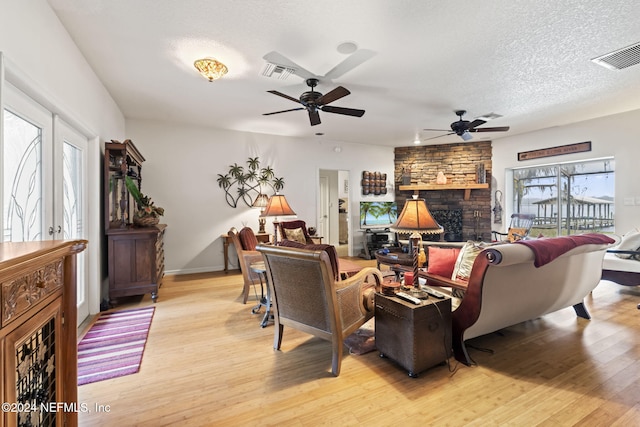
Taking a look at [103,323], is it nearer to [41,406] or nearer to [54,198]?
[54,198]

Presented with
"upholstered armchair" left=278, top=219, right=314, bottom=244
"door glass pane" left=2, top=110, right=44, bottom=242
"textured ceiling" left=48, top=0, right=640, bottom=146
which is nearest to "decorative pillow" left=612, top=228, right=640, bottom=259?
"textured ceiling" left=48, top=0, right=640, bottom=146

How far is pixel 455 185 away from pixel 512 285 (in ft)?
16.0

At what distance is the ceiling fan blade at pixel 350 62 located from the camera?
2739mm

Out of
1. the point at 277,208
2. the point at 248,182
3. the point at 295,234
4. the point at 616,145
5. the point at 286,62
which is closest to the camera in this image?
the point at 286,62

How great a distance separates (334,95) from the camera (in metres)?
3.08

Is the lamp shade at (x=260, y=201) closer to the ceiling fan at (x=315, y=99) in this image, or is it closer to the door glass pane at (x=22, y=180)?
the ceiling fan at (x=315, y=99)

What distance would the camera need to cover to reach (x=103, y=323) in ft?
9.65

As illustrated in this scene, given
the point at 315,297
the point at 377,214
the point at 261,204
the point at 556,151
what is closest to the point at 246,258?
the point at 315,297

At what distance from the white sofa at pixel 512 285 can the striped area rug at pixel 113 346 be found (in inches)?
98.5

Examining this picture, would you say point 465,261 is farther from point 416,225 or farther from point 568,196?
point 568,196

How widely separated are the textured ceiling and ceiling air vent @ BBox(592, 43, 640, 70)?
105mm

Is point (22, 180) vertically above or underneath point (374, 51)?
underneath

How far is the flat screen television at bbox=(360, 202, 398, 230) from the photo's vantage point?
6879 mm

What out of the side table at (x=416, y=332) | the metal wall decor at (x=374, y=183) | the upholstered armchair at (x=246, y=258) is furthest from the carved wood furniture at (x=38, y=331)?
the metal wall decor at (x=374, y=183)
